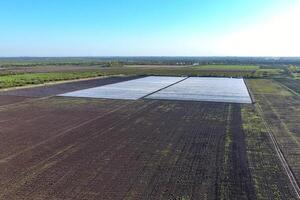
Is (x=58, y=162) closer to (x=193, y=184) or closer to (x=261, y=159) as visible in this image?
(x=193, y=184)

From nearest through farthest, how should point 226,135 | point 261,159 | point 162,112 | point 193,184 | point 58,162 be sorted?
1. point 193,184
2. point 58,162
3. point 261,159
4. point 226,135
5. point 162,112

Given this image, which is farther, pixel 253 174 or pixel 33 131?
pixel 33 131

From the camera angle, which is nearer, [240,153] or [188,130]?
[240,153]

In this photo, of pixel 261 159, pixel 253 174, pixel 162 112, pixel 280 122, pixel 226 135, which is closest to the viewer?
pixel 253 174

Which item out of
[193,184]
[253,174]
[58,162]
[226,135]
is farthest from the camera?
[226,135]

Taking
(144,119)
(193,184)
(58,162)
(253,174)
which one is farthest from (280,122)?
(58,162)

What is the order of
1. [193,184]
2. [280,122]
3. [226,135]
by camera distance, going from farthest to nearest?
[280,122], [226,135], [193,184]

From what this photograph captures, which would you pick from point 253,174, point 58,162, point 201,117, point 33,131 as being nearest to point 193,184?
point 253,174

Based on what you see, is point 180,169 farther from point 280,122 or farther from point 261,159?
point 280,122
